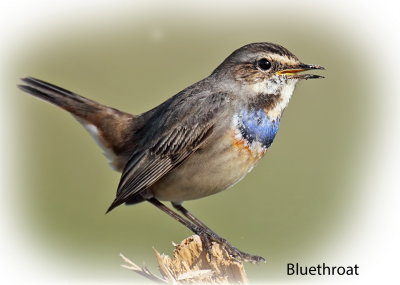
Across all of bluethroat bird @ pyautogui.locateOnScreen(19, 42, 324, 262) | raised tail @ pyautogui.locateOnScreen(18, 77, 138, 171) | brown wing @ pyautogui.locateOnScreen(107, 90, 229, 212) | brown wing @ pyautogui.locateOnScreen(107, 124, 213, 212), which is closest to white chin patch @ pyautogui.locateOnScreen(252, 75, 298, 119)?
bluethroat bird @ pyautogui.locateOnScreen(19, 42, 324, 262)

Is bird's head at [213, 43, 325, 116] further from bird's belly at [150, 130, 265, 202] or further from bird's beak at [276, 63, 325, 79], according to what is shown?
bird's belly at [150, 130, 265, 202]

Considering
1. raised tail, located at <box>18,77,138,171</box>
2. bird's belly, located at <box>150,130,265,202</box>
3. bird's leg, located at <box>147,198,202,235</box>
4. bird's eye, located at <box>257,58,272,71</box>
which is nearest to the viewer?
bird's belly, located at <box>150,130,265,202</box>

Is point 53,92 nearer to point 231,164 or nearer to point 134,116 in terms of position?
point 134,116

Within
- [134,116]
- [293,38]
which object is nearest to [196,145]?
[134,116]

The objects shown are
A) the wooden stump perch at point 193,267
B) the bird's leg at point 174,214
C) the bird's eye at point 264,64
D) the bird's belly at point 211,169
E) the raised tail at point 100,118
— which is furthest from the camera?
the raised tail at point 100,118

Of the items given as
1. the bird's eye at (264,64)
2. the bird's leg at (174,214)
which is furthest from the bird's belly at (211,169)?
the bird's eye at (264,64)

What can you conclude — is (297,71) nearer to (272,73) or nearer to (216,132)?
(272,73)

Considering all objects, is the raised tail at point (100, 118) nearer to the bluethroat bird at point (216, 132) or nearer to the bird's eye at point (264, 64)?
the bluethroat bird at point (216, 132)
